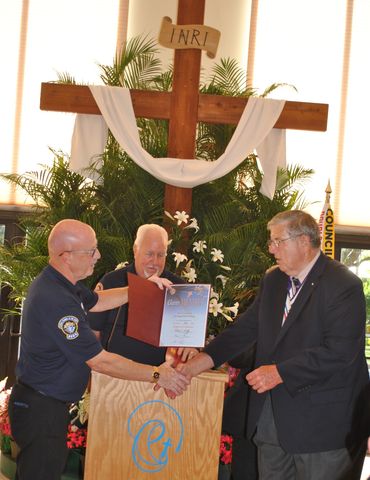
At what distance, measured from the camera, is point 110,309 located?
3.61 meters

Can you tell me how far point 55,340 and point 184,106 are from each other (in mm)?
2440

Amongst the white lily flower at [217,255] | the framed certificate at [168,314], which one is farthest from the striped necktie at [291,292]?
the white lily flower at [217,255]

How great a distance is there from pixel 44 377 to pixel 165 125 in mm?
3240

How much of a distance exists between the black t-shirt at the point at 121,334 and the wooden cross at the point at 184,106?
1.15 meters

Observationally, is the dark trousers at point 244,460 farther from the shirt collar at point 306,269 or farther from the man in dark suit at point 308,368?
the shirt collar at point 306,269

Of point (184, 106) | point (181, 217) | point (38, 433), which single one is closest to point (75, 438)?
point (181, 217)

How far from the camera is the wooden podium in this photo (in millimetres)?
2961

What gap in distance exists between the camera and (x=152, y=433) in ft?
9.78

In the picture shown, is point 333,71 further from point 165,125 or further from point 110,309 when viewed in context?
point 110,309

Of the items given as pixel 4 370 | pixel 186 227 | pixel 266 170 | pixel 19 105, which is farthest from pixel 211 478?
pixel 19 105

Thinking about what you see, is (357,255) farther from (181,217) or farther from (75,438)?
(75,438)

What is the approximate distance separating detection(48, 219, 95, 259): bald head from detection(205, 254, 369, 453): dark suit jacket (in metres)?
0.93

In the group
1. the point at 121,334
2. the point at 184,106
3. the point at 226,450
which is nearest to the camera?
the point at 121,334

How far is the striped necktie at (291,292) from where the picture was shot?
10.3 feet
